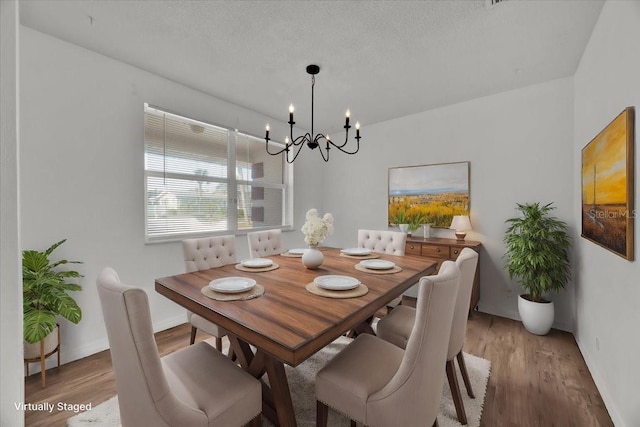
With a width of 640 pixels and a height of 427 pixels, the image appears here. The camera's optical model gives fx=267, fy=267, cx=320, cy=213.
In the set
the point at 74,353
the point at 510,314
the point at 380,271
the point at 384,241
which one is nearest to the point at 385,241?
the point at 384,241

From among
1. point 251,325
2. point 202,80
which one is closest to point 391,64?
point 202,80

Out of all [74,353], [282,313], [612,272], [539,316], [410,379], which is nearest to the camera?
[410,379]

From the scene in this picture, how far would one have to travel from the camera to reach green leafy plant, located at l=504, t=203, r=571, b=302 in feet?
8.48

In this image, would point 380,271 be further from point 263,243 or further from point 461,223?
point 461,223

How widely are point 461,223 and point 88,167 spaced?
393cm

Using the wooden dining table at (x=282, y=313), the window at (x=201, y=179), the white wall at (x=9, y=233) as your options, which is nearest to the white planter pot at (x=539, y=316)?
the wooden dining table at (x=282, y=313)

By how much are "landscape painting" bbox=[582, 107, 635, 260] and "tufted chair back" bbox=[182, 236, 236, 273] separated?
8.97 feet

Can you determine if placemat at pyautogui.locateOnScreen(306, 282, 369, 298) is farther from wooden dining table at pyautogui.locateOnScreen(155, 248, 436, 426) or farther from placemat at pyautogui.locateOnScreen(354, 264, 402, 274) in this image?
placemat at pyautogui.locateOnScreen(354, 264, 402, 274)

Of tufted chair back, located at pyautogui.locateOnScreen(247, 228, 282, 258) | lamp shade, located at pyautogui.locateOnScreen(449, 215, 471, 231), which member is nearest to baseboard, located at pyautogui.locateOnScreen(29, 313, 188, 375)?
tufted chair back, located at pyautogui.locateOnScreen(247, 228, 282, 258)

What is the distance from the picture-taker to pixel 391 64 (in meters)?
2.54

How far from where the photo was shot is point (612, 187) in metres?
1.61

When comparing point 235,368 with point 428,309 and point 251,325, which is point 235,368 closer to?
point 251,325

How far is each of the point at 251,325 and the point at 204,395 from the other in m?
0.35

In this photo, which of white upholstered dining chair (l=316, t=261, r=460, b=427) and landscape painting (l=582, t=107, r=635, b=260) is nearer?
white upholstered dining chair (l=316, t=261, r=460, b=427)
